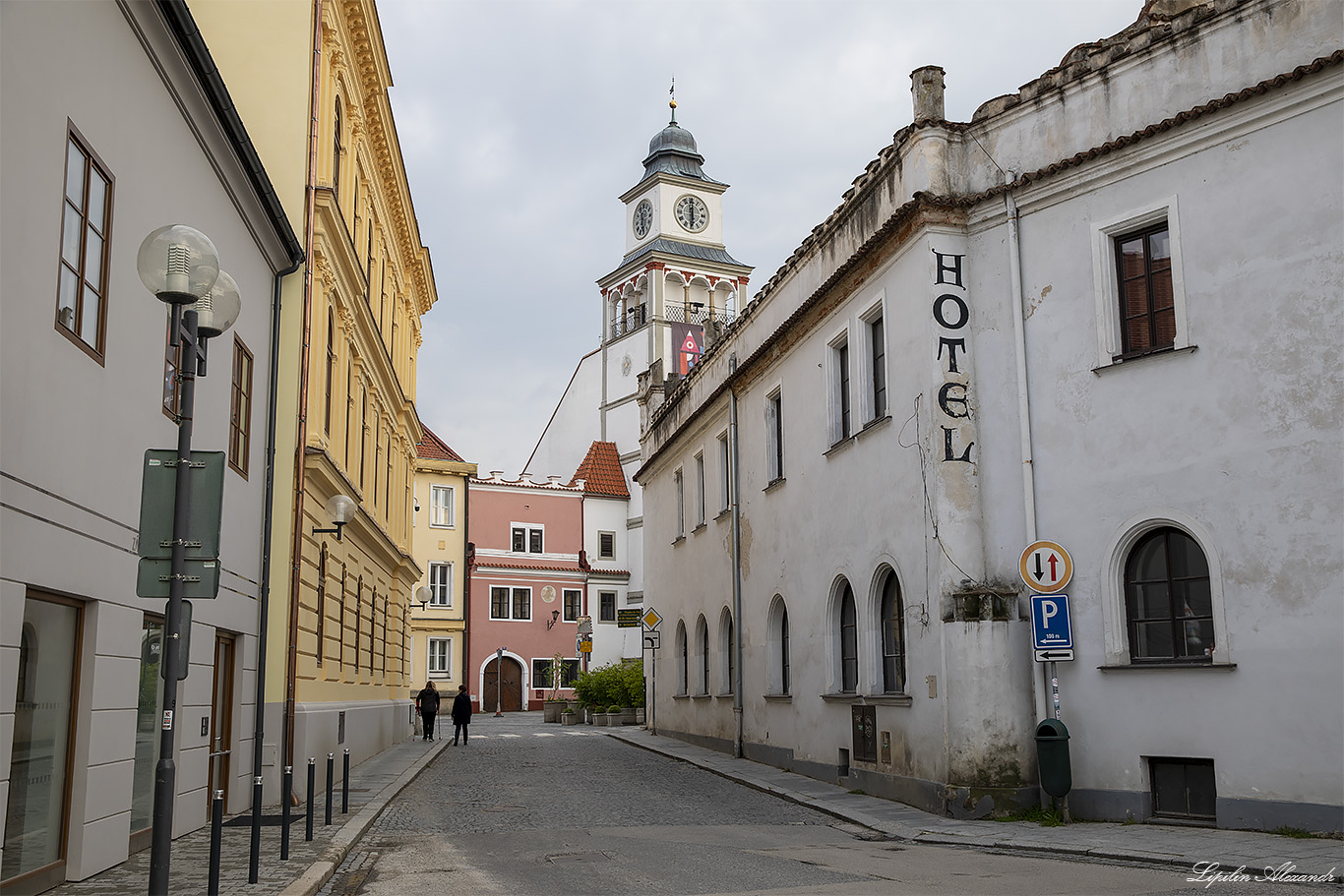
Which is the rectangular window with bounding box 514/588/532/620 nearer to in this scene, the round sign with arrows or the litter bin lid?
the litter bin lid

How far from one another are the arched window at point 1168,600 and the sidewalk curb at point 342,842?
28.1ft

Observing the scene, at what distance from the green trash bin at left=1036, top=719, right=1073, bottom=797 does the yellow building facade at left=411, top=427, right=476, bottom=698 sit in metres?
36.1

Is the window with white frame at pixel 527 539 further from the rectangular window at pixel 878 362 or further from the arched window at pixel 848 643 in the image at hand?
the rectangular window at pixel 878 362

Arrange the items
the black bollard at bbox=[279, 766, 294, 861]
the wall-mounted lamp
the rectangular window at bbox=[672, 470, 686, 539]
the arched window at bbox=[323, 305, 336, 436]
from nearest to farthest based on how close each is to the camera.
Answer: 1. the black bollard at bbox=[279, 766, 294, 861]
2. the wall-mounted lamp
3. the arched window at bbox=[323, 305, 336, 436]
4. the rectangular window at bbox=[672, 470, 686, 539]

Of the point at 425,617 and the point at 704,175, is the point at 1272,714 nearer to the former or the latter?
the point at 425,617

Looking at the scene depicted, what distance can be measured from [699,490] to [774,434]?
6547 millimetres

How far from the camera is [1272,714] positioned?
1190 centimetres

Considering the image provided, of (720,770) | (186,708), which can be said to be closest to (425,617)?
(720,770)

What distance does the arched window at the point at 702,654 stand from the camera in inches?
1133

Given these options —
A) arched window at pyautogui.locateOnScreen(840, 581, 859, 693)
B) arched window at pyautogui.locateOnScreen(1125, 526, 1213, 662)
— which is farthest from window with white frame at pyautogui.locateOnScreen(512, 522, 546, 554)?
arched window at pyautogui.locateOnScreen(1125, 526, 1213, 662)

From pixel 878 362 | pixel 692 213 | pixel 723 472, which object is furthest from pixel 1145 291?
pixel 692 213

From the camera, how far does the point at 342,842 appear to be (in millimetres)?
12008

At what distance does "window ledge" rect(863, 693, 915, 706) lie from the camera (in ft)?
52.4

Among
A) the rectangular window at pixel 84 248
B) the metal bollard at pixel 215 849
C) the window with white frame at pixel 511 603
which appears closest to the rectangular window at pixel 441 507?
the window with white frame at pixel 511 603
